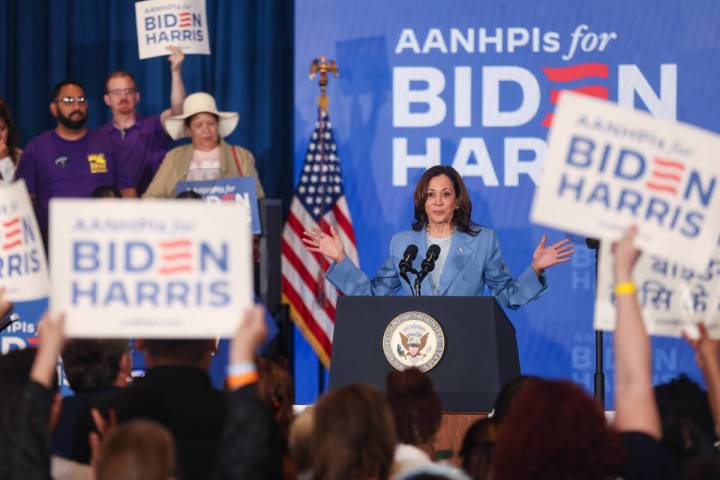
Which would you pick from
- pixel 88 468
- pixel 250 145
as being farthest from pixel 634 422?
pixel 250 145

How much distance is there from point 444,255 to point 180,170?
7.06ft

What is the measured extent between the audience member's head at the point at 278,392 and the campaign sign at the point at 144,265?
0.94 meters

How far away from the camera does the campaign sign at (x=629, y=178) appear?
123 inches

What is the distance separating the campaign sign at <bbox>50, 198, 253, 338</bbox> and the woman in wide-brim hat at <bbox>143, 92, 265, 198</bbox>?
4.57 metres

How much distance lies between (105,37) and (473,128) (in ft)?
9.27

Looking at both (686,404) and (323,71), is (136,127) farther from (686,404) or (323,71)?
(686,404)

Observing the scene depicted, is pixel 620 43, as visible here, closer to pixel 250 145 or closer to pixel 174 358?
pixel 250 145

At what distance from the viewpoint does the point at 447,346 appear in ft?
16.7

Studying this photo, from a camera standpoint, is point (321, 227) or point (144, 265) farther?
point (321, 227)

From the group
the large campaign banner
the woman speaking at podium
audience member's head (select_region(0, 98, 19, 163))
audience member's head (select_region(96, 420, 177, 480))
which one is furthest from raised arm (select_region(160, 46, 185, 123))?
audience member's head (select_region(96, 420, 177, 480))

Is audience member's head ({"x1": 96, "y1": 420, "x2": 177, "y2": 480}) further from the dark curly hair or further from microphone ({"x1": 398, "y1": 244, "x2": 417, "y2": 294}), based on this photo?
the dark curly hair

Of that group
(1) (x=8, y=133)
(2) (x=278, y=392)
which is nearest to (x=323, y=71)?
(1) (x=8, y=133)

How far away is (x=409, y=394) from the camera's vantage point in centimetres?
349

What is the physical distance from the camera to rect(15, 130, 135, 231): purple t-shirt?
753 cm
